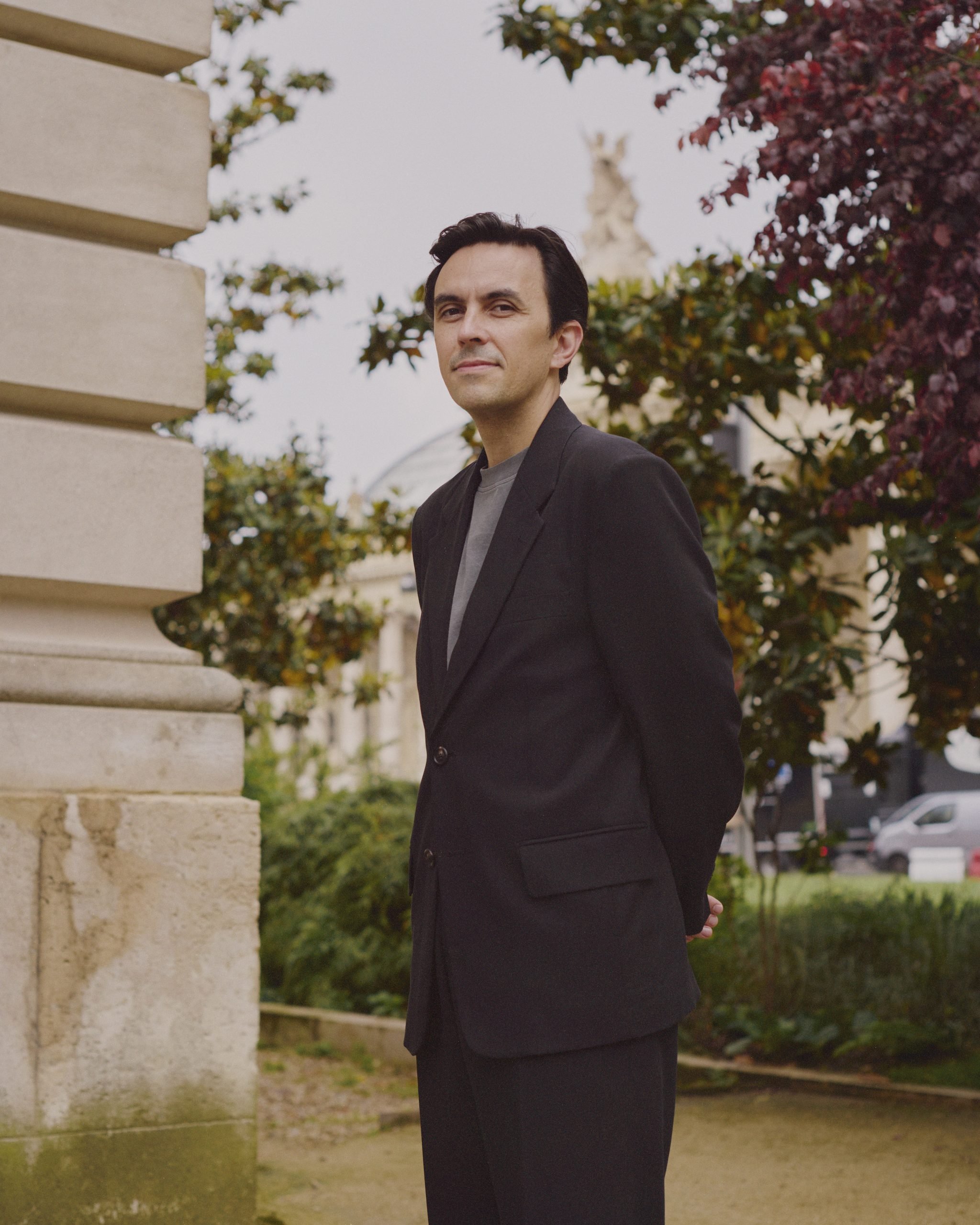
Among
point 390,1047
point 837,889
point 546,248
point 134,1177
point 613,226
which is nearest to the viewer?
point 546,248

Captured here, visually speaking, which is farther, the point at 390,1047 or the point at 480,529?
the point at 390,1047

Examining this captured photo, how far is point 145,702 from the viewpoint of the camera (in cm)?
387

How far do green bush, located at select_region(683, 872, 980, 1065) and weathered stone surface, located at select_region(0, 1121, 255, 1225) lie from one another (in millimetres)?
4152

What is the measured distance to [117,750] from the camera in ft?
12.4

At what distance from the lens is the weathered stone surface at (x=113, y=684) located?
12.2 feet

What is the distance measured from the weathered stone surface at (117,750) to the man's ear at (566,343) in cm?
187

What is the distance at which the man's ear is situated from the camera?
244 centimetres

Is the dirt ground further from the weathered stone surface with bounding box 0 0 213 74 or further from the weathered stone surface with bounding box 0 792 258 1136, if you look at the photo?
the weathered stone surface with bounding box 0 0 213 74

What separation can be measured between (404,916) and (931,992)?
3.56 m

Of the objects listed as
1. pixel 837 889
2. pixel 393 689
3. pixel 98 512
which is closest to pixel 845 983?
pixel 837 889

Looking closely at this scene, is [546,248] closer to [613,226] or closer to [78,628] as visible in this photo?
[78,628]

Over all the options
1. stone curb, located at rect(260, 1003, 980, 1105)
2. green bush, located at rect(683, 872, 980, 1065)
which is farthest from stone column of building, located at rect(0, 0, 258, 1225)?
green bush, located at rect(683, 872, 980, 1065)

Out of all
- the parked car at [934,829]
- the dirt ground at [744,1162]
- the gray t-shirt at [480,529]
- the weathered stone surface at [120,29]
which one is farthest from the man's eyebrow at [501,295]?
the parked car at [934,829]

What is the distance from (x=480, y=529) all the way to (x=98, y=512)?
178 cm
